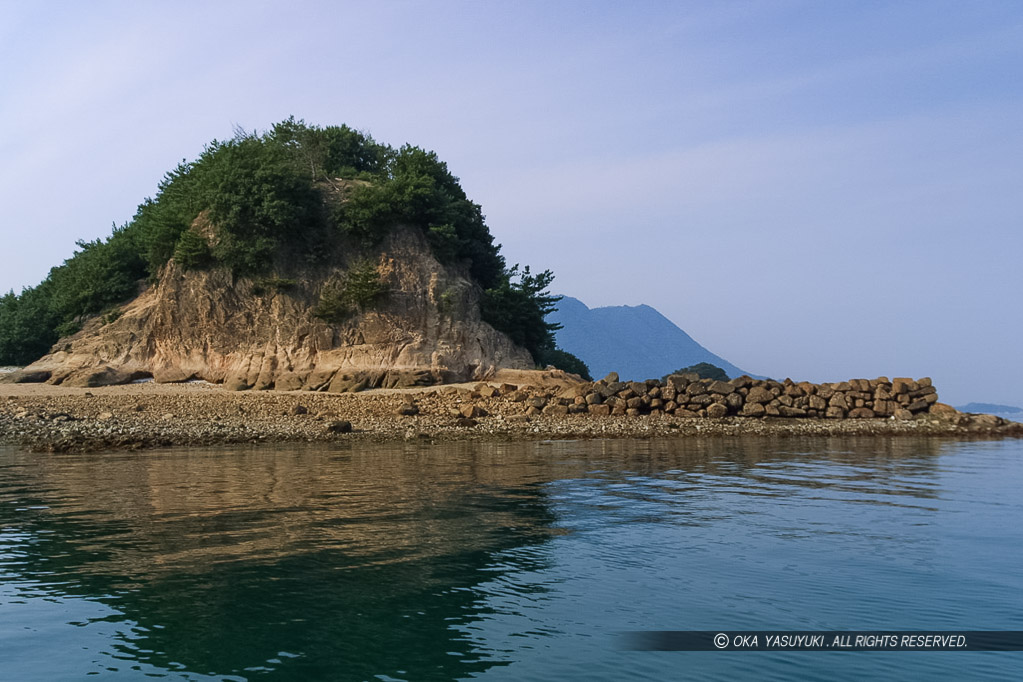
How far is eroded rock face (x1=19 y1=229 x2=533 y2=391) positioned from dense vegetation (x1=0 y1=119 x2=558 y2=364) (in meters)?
1.01

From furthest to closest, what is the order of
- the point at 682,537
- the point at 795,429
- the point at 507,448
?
the point at 795,429
the point at 507,448
the point at 682,537

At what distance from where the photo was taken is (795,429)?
2652 cm

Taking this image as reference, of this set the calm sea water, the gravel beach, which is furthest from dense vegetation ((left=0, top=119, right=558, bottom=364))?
the calm sea water

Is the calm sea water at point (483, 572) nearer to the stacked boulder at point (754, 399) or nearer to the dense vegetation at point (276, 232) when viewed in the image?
the stacked boulder at point (754, 399)

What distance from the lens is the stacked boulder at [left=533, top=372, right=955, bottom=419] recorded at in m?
29.0

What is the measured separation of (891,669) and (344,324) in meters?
33.1

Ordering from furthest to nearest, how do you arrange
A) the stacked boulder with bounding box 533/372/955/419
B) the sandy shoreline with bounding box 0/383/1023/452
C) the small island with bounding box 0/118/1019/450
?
the stacked boulder with bounding box 533/372/955/419
the small island with bounding box 0/118/1019/450
the sandy shoreline with bounding box 0/383/1023/452

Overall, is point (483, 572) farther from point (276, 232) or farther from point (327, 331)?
point (276, 232)

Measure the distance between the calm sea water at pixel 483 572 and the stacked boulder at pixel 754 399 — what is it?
44.8 feet

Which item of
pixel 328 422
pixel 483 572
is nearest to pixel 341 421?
pixel 328 422

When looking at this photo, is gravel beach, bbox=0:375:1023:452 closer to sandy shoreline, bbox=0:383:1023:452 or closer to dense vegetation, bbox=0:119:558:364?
sandy shoreline, bbox=0:383:1023:452

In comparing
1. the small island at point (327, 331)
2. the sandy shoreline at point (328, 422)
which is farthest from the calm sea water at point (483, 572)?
the small island at point (327, 331)

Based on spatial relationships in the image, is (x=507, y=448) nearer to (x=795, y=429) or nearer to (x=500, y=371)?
(x=795, y=429)

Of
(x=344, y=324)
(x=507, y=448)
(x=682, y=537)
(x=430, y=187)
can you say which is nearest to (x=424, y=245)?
(x=430, y=187)
